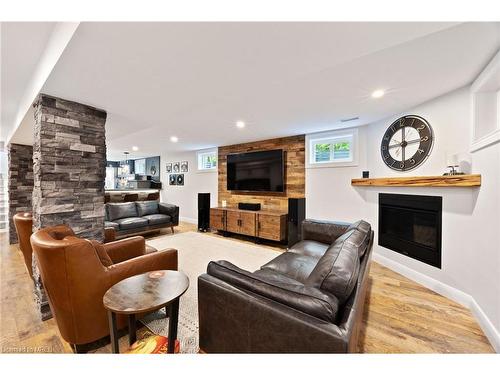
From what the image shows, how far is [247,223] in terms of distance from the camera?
4504 millimetres

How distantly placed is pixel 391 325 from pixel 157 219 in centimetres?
477

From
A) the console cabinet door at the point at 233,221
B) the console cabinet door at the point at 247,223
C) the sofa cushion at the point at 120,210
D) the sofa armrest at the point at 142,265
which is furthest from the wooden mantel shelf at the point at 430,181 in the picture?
the sofa cushion at the point at 120,210

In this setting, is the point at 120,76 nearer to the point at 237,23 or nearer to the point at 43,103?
the point at 43,103

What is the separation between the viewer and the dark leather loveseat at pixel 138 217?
432cm

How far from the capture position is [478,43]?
4.78 ft

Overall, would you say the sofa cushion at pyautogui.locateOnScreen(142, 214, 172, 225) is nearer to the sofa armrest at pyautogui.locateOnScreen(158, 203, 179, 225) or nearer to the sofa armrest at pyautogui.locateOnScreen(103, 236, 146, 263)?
the sofa armrest at pyautogui.locateOnScreen(158, 203, 179, 225)

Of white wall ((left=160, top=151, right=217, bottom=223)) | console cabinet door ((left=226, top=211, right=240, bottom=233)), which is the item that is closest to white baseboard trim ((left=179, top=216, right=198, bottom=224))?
white wall ((left=160, top=151, right=217, bottom=223))

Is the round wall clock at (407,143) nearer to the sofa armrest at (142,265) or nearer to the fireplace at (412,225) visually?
the fireplace at (412,225)

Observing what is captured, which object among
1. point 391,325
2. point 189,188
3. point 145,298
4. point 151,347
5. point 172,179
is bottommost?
point 391,325

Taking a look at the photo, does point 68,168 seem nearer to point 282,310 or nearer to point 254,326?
point 254,326

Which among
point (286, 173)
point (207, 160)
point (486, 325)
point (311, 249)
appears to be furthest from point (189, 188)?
point (486, 325)

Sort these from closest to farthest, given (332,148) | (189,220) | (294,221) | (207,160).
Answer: (294,221)
(332,148)
(207,160)
(189,220)

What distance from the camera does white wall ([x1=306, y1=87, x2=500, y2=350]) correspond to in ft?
5.72

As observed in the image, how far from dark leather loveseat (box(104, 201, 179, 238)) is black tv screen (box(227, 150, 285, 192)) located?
5.88ft
